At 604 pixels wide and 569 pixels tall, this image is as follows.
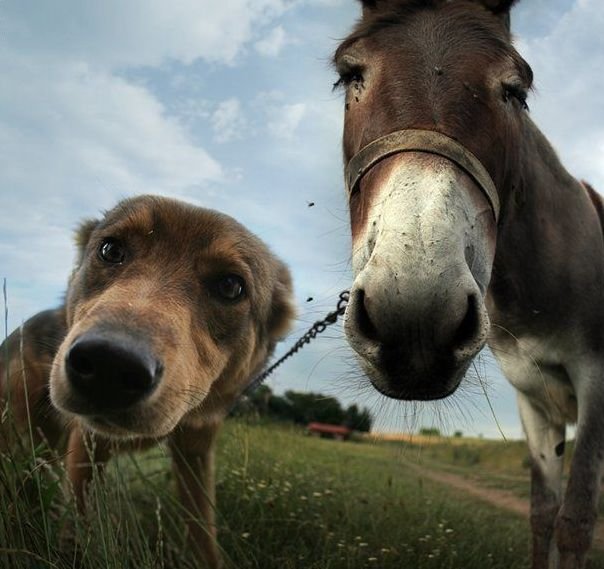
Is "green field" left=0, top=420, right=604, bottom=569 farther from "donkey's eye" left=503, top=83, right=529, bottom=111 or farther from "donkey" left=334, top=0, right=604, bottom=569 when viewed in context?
"donkey's eye" left=503, top=83, right=529, bottom=111

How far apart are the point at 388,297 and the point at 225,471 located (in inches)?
177

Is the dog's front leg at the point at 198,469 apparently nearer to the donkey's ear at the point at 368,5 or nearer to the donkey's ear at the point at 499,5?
the donkey's ear at the point at 368,5

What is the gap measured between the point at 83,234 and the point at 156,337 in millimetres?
1831

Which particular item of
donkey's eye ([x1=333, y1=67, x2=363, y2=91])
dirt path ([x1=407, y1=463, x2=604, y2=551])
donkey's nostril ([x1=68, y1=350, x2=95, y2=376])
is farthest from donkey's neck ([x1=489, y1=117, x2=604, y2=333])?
dirt path ([x1=407, y1=463, x2=604, y2=551])

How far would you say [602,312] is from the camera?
402 cm

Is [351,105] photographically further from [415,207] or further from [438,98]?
[415,207]

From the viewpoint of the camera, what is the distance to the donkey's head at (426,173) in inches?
80.0

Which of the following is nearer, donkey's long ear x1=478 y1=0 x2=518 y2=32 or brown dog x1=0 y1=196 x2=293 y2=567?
brown dog x1=0 y1=196 x2=293 y2=567

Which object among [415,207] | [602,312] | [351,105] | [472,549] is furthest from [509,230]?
[472,549]

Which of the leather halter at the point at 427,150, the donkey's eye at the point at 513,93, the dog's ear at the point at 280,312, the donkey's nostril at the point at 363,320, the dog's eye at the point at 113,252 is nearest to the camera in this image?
the donkey's nostril at the point at 363,320

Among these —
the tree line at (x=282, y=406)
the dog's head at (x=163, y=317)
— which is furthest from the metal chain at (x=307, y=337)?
the tree line at (x=282, y=406)

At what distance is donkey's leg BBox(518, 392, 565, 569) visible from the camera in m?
4.24

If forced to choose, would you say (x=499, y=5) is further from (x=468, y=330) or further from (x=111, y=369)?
(x=111, y=369)

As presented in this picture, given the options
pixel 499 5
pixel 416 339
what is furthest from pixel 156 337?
pixel 499 5
